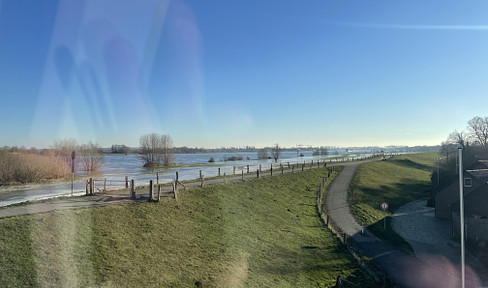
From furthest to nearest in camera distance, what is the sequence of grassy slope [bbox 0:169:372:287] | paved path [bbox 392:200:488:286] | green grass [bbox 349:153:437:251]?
green grass [bbox 349:153:437:251]
paved path [bbox 392:200:488:286]
grassy slope [bbox 0:169:372:287]

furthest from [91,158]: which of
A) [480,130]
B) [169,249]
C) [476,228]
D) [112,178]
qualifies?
[480,130]

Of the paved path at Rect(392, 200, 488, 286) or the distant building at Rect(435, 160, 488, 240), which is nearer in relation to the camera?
the paved path at Rect(392, 200, 488, 286)

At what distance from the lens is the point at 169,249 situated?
1263 cm

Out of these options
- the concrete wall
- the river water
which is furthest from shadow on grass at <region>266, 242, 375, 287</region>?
the river water

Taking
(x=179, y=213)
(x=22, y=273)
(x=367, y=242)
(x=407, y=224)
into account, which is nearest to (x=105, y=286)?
(x=22, y=273)

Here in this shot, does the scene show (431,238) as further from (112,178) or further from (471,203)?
(112,178)

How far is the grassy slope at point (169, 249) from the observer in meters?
9.58

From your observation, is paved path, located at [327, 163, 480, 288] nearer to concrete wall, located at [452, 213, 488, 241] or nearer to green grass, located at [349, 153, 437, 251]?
green grass, located at [349, 153, 437, 251]

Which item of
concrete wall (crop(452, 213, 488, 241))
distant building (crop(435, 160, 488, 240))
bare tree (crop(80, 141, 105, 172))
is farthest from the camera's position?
bare tree (crop(80, 141, 105, 172))

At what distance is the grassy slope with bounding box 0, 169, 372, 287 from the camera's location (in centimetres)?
958

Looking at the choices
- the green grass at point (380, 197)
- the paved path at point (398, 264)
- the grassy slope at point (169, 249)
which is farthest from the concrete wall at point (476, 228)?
the grassy slope at point (169, 249)

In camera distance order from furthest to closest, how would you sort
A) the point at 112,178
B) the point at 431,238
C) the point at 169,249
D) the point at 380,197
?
1. the point at 112,178
2. the point at 380,197
3. the point at 431,238
4. the point at 169,249

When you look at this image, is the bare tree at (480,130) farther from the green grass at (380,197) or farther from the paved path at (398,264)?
the paved path at (398,264)

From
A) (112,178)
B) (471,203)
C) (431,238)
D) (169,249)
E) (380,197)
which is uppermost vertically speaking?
(112,178)
